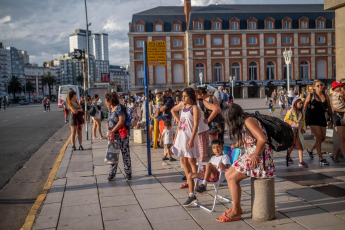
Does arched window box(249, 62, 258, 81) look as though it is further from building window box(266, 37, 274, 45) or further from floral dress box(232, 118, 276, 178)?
floral dress box(232, 118, 276, 178)

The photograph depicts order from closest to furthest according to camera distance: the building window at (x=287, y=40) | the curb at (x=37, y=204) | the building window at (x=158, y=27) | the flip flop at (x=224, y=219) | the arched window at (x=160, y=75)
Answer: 1. the flip flop at (x=224, y=219)
2. the curb at (x=37, y=204)
3. the arched window at (x=160, y=75)
4. the building window at (x=158, y=27)
5. the building window at (x=287, y=40)

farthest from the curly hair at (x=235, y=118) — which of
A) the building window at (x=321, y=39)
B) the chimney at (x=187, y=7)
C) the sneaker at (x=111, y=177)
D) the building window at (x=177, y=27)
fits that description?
the building window at (x=321, y=39)

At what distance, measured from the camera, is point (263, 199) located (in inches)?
170

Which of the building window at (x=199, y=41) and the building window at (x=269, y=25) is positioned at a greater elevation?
the building window at (x=269, y=25)

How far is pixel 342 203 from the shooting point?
16.0 ft

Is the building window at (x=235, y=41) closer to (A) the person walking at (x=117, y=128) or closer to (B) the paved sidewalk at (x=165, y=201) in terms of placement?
(B) the paved sidewalk at (x=165, y=201)

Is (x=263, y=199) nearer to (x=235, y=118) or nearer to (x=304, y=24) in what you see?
(x=235, y=118)

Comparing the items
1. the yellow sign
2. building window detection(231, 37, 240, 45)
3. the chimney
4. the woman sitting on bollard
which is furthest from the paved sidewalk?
the chimney

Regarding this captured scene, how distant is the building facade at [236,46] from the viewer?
2243 inches

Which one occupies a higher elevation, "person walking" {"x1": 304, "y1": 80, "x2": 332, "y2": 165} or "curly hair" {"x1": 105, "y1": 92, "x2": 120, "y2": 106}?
"curly hair" {"x1": 105, "y1": 92, "x2": 120, "y2": 106}

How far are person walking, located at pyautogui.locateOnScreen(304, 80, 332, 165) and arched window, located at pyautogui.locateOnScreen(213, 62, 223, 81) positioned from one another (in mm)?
50867

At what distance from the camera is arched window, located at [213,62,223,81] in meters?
58.2

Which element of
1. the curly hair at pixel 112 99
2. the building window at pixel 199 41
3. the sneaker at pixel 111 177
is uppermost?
the building window at pixel 199 41

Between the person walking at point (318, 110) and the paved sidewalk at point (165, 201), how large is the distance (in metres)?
0.65
